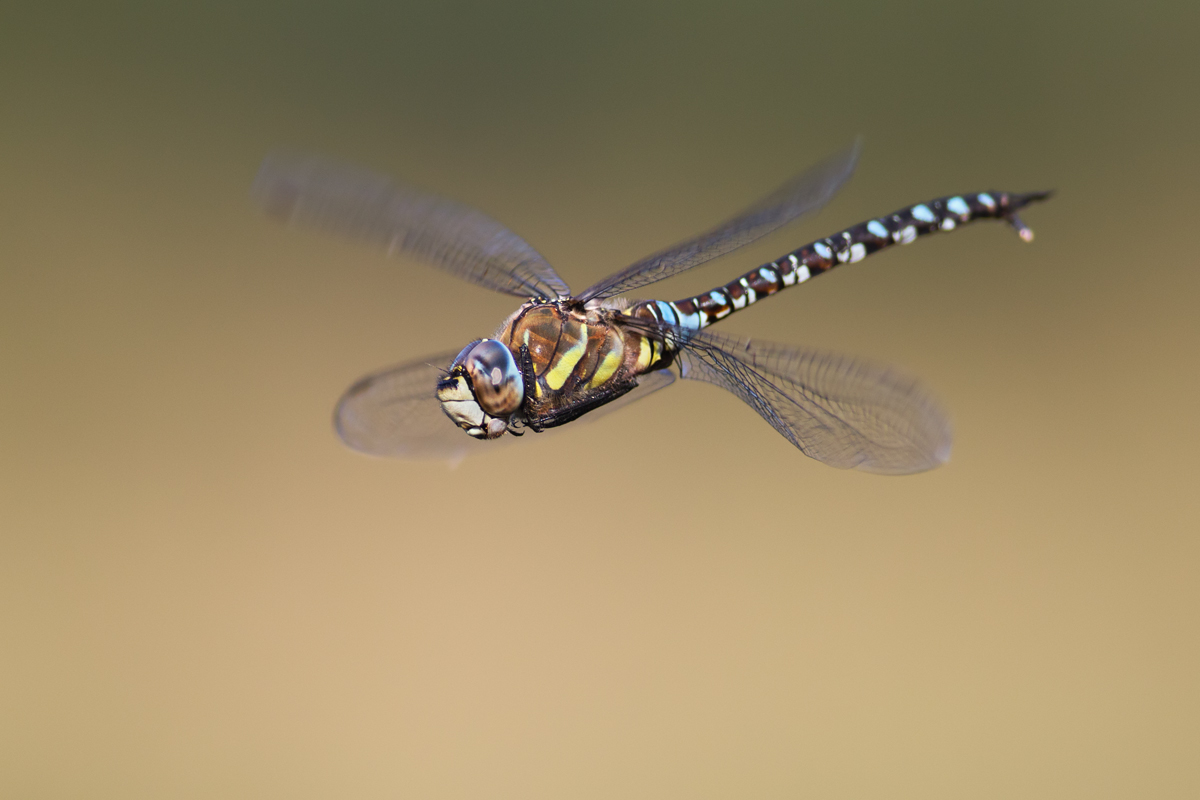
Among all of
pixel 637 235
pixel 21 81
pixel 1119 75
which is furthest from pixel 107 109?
pixel 1119 75

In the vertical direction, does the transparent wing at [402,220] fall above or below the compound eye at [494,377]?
above

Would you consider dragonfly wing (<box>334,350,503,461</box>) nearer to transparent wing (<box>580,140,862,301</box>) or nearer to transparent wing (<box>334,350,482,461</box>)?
transparent wing (<box>334,350,482,461</box>)

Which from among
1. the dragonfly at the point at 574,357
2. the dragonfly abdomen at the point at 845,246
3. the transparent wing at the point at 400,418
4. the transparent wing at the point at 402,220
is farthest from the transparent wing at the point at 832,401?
the transparent wing at the point at 400,418

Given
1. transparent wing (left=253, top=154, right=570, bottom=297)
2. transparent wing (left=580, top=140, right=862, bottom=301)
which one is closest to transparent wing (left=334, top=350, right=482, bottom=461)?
transparent wing (left=253, top=154, right=570, bottom=297)

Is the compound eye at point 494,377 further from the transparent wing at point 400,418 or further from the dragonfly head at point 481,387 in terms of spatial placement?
the transparent wing at point 400,418

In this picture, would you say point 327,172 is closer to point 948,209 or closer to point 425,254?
point 425,254

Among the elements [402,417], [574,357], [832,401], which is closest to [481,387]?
[574,357]

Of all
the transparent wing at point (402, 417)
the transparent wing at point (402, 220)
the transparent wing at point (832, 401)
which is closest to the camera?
the transparent wing at point (402, 220)
